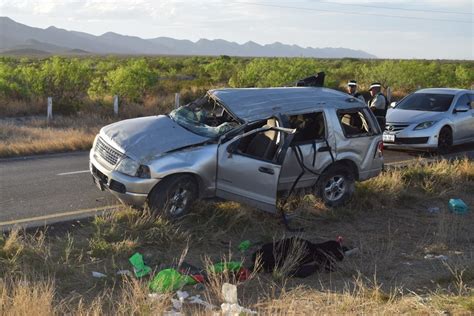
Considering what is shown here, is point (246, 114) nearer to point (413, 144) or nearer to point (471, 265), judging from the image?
point (471, 265)

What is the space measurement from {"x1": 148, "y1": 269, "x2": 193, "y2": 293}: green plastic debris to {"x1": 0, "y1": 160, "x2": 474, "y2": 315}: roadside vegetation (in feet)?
0.61

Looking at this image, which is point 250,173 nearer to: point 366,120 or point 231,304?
point 366,120

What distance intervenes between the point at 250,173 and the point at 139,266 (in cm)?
205

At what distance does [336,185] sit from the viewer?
8.77 metres

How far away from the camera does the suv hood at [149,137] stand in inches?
281

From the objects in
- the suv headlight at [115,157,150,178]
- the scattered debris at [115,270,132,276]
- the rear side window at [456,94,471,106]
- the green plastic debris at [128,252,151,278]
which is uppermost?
the rear side window at [456,94,471,106]

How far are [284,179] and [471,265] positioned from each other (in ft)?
8.96

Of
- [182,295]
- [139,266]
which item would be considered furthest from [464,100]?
[182,295]

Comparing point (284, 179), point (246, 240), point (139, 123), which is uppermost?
point (139, 123)

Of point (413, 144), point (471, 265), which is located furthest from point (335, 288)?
point (413, 144)

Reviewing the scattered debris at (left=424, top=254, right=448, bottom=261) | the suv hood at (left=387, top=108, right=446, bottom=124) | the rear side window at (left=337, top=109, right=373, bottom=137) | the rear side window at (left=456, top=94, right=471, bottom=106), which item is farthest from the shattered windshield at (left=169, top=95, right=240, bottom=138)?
the rear side window at (left=456, top=94, right=471, bottom=106)

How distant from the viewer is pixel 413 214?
29.8 feet

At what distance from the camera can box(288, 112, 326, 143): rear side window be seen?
8.48 meters

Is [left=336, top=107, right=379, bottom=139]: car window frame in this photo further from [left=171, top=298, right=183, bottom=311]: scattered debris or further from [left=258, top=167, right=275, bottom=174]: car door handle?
[left=171, top=298, right=183, bottom=311]: scattered debris
